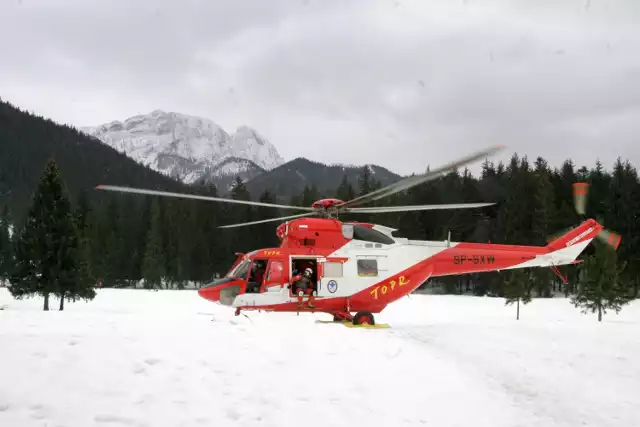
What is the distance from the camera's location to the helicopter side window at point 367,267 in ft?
47.5

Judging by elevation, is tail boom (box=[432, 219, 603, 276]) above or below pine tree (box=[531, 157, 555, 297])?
below

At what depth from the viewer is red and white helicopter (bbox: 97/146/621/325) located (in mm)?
13922

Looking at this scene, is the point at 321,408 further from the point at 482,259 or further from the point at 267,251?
the point at 482,259

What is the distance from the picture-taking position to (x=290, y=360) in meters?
7.23

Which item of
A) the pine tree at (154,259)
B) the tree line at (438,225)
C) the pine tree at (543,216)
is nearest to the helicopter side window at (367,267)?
the tree line at (438,225)

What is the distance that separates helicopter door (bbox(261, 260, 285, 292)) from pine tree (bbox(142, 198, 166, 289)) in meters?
44.1

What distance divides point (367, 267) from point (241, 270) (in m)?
3.75

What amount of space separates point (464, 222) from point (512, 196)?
5401mm

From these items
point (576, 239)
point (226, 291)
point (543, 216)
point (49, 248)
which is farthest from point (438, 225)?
point (226, 291)

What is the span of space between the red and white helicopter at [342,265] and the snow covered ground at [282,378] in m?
4.17

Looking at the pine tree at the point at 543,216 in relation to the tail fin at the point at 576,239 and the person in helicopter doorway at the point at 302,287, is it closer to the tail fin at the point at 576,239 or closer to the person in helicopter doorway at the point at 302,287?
the tail fin at the point at 576,239

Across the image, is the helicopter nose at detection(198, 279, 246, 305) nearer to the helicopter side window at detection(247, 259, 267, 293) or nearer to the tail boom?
the helicopter side window at detection(247, 259, 267, 293)

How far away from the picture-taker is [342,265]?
14.4 metres

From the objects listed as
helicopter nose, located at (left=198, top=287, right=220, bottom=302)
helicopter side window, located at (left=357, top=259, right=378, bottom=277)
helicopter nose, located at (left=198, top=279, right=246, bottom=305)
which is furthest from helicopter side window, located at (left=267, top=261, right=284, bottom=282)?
helicopter side window, located at (left=357, top=259, right=378, bottom=277)
